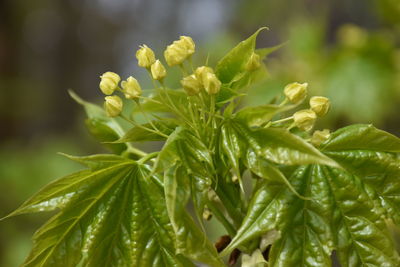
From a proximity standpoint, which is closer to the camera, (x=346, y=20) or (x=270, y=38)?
(x=346, y=20)

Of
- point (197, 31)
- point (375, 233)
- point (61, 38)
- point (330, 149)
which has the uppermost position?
point (61, 38)

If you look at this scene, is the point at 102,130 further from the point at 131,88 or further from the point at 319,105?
the point at 319,105

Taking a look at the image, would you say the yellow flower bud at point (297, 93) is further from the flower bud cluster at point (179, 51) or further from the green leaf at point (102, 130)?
the green leaf at point (102, 130)

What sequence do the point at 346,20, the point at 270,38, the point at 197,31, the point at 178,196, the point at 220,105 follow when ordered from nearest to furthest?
the point at 178,196 → the point at 220,105 → the point at 346,20 → the point at 270,38 → the point at 197,31

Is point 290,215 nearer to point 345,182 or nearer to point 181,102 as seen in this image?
point 345,182

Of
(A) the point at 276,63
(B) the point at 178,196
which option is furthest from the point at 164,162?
(A) the point at 276,63

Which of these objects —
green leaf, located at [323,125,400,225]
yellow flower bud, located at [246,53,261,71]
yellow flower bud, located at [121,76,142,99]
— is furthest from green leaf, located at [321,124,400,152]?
yellow flower bud, located at [121,76,142,99]

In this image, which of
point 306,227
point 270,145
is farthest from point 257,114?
point 306,227

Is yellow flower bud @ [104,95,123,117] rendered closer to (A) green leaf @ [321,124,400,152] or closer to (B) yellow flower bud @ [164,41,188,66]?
(B) yellow flower bud @ [164,41,188,66]
